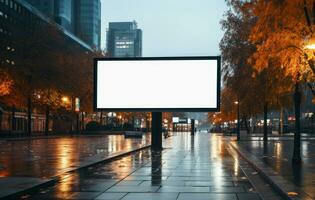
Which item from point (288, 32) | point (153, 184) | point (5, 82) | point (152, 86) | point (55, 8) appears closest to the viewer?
point (153, 184)

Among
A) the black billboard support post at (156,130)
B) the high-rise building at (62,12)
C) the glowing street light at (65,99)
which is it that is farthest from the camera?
the high-rise building at (62,12)

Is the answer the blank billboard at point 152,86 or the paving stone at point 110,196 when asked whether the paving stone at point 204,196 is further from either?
the blank billboard at point 152,86

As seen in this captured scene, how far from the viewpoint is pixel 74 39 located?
143625 millimetres

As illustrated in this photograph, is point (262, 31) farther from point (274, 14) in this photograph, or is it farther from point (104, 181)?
point (104, 181)

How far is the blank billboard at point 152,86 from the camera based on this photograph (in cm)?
4034

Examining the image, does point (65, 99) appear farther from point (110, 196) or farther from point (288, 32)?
point (110, 196)

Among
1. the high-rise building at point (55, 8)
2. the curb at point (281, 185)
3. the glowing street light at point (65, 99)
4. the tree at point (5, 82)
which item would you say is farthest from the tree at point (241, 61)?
the high-rise building at point (55, 8)

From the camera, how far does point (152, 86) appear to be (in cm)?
4081

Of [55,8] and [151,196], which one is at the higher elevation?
[55,8]

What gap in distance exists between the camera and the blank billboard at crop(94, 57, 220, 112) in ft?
132

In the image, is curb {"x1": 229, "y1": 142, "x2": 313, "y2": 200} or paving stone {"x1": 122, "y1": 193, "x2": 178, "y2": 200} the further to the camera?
paving stone {"x1": 122, "y1": 193, "x2": 178, "y2": 200}

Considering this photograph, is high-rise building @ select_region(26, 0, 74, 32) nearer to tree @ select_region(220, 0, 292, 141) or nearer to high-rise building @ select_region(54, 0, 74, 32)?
high-rise building @ select_region(54, 0, 74, 32)

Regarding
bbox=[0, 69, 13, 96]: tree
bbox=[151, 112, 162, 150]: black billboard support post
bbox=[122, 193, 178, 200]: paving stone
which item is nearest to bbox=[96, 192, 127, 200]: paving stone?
bbox=[122, 193, 178, 200]: paving stone

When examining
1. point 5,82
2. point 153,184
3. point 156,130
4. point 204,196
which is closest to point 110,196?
point 204,196
